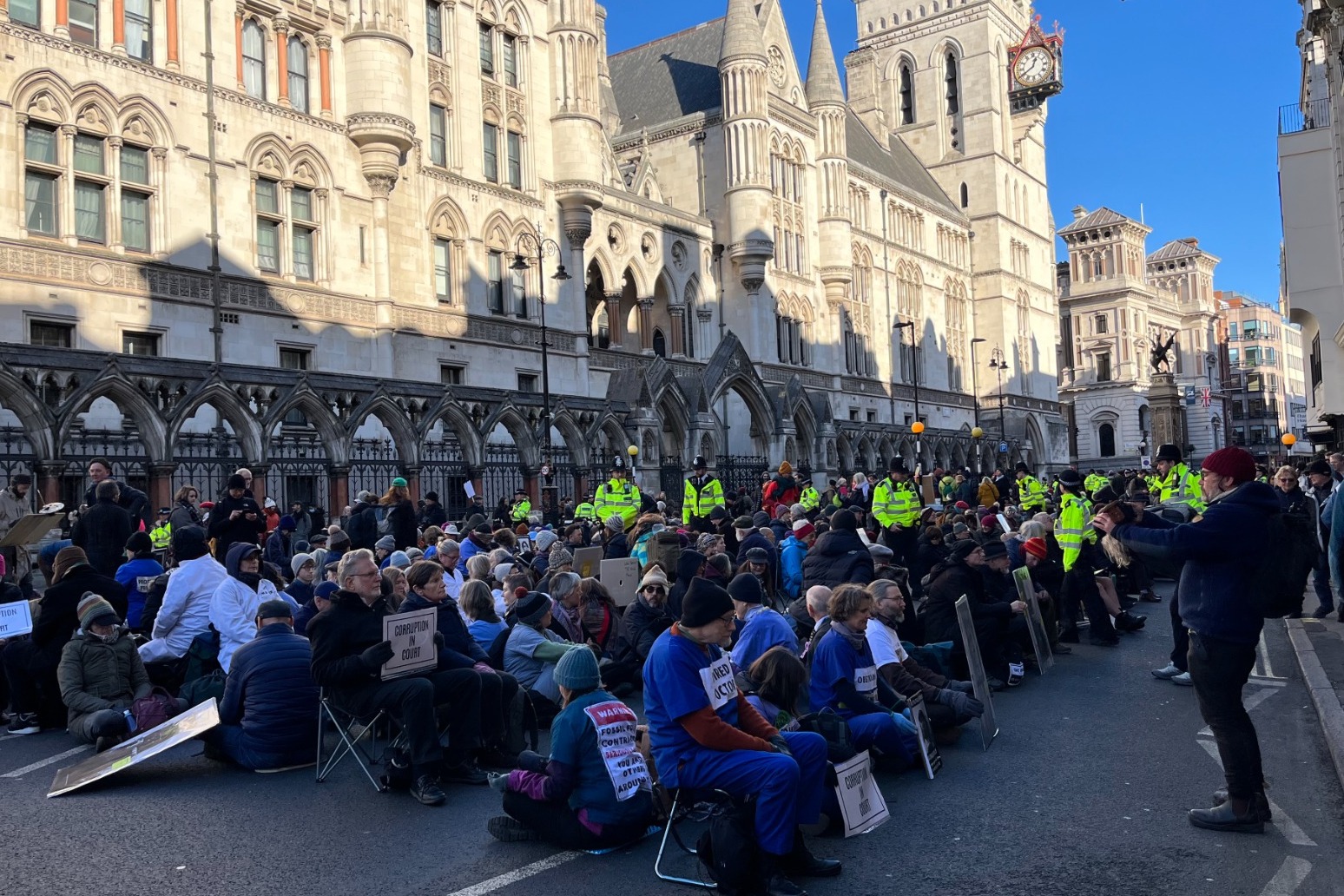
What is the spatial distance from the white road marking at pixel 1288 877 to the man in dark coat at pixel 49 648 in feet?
28.6

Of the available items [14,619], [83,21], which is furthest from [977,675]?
[83,21]

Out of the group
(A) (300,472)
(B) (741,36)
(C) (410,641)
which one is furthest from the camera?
(B) (741,36)

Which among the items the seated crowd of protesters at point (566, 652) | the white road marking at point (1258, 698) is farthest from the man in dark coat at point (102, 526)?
the white road marking at point (1258, 698)

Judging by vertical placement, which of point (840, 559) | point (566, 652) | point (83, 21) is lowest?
point (566, 652)

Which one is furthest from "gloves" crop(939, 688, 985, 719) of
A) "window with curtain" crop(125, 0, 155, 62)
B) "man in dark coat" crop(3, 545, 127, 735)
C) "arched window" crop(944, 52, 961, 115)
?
"arched window" crop(944, 52, 961, 115)

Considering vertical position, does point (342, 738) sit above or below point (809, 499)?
below

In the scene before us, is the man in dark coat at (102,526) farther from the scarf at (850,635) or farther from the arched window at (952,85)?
the arched window at (952,85)

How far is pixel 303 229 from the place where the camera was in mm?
26594

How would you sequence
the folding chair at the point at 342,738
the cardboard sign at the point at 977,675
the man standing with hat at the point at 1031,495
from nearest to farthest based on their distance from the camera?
1. the folding chair at the point at 342,738
2. the cardboard sign at the point at 977,675
3. the man standing with hat at the point at 1031,495

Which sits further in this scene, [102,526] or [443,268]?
[443,268]

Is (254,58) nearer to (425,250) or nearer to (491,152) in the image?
(425,250)

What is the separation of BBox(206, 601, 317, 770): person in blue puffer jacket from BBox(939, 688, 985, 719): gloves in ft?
15.0

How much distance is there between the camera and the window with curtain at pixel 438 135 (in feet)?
98.7

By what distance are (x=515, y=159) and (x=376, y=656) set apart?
2760cm
